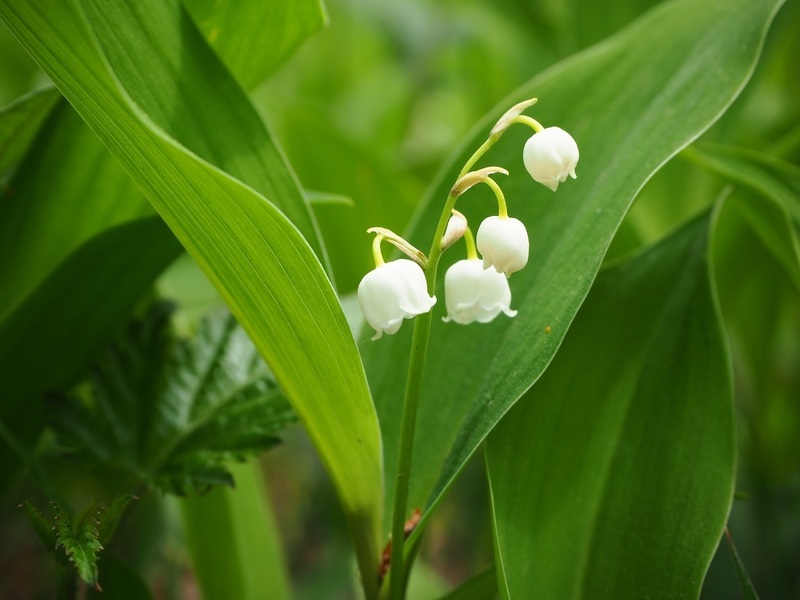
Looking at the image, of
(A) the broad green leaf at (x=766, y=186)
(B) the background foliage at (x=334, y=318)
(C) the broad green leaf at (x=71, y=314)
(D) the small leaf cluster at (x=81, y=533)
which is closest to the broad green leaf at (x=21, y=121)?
(B) the background foliage at (x=334, y=318)

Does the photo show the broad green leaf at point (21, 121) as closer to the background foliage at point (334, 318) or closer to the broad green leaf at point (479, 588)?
the background foliage at point (334, 318)

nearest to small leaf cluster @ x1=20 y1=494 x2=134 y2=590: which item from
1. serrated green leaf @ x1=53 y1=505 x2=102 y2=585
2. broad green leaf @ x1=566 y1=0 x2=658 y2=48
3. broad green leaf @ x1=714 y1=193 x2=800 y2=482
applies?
serrated green leaf @ x1=53 y1=505 x2=102 y2=585

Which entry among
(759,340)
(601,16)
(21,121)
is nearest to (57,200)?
(21,121)

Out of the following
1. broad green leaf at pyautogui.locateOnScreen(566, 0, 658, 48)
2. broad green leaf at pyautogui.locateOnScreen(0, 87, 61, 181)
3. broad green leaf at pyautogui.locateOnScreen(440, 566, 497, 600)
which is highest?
broad green leaf at pyautogui.locateOnScreen(566, 0, 658, 48)

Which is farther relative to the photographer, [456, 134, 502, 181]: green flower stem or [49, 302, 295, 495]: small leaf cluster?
[49, 302, 295, 495]: small leaf cluster

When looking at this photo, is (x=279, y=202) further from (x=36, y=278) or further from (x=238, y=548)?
(x=238, y=548)

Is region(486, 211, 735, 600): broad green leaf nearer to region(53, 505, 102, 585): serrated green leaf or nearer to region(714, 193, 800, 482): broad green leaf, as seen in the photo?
region(53, 505, 102, 585): serrated green leaf

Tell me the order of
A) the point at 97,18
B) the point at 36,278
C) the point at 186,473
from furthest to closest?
the point at 36,278 → the point at 186,473 → the point at 97,18

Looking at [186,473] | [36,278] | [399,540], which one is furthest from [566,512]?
[36,278]
